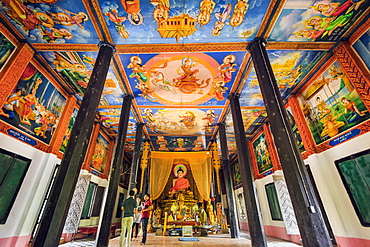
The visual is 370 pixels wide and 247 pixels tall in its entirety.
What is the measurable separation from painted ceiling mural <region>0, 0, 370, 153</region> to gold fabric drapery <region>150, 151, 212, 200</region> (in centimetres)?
391

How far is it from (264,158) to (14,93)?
11.0m

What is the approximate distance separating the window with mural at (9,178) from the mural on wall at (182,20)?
4417mm

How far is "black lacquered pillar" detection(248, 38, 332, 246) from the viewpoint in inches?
113

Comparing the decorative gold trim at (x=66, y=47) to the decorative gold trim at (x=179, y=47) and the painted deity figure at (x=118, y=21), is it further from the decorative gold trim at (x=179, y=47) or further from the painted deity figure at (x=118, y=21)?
the painted deity figure at (x=118, y=21)

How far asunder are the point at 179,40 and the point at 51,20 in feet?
11.1

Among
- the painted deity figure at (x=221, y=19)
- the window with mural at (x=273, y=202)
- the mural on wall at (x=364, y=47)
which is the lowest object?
the window with mural at (x=273, y=202)

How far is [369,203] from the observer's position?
14.9 ft

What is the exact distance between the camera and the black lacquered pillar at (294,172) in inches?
113

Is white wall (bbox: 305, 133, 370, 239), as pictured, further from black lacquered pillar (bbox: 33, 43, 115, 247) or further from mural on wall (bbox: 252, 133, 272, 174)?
black lacquered pillar (bbox: 33, 43, 115, 247)

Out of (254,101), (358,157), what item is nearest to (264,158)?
(254,101)

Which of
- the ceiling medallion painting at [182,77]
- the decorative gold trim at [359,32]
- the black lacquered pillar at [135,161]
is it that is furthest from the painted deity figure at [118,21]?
the decorative gold trim at [359,32]

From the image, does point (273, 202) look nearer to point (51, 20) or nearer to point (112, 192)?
point (112, 192)

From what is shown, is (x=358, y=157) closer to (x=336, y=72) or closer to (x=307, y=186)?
(x=336, y=72)

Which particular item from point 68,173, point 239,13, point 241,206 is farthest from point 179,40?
point 241,206
